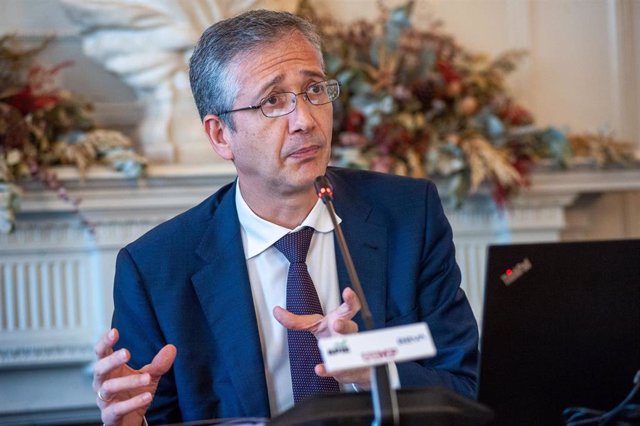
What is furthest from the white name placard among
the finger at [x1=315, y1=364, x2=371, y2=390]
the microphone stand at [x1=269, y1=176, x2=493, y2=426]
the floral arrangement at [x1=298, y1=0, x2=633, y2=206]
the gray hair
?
the floral arrangement at [x1=298, y1=0, x2=633, y2=206]

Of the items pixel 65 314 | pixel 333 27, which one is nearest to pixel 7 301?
pixel 65 314

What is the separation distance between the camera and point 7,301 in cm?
291

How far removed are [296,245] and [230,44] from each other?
0.39 metres

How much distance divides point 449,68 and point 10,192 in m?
1.49

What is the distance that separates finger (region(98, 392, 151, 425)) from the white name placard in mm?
443

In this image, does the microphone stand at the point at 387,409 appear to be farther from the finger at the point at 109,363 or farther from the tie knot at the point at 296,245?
the tie knot at the point at 296,245

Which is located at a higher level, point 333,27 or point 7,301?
point 333,27

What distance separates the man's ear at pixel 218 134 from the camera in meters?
1.74

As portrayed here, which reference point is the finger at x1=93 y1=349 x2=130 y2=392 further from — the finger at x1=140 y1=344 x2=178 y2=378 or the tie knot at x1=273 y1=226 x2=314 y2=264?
the tie knot at x1=273 y1=226 x2=314 y2=264

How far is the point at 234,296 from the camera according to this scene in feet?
5.35

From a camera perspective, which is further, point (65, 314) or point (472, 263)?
point (472, 263)

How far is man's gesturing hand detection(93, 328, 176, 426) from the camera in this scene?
4.32 feet

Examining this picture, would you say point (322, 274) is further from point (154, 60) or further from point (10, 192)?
point (154, 60)

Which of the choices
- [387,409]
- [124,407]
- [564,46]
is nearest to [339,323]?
[387,409]
